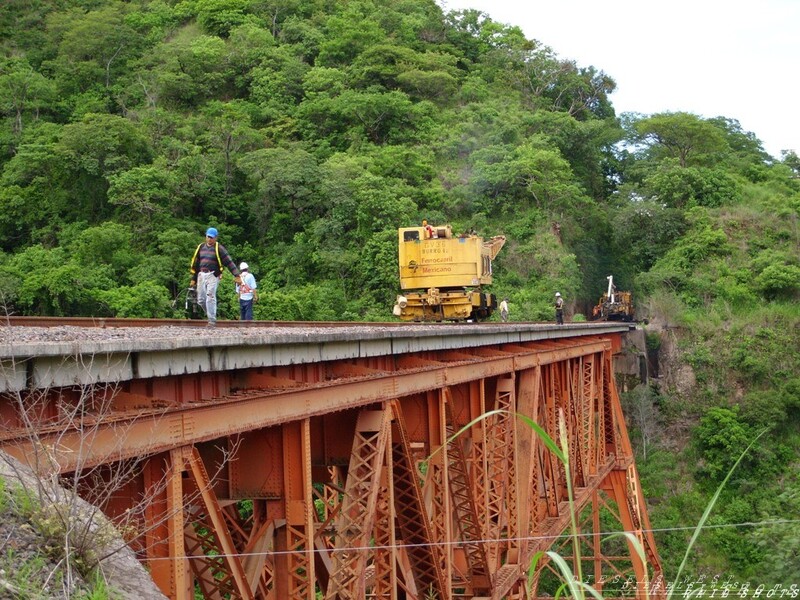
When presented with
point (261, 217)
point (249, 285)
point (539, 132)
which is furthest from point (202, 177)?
point (249, 285)

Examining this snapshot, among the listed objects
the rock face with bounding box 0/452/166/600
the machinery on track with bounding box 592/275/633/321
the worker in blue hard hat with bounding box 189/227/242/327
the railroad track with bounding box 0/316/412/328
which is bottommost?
the machinery on track with bounding box 592/275/633/321

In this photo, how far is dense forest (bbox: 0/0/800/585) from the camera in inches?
1481

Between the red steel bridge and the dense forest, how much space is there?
46.4ft

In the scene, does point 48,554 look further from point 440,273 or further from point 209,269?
point 440,273

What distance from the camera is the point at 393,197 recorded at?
Answer: 139ft

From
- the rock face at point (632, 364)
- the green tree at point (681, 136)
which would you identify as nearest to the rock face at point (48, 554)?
the rock face at point (632, 364)

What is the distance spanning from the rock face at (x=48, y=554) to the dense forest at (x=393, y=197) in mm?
23552

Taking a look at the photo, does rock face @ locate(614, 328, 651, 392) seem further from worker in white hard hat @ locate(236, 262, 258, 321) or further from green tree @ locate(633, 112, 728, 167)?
worker in white hard hat @ locate(236, 262, 258, 321)

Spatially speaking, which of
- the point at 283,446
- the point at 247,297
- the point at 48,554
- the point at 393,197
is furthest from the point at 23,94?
the point at 48,554

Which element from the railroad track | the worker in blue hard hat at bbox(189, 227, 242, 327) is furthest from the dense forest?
the worker in blue hard hat at bbox(189, 227, 242, 327)

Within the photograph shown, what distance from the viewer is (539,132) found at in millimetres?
55594

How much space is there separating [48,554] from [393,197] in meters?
39.0

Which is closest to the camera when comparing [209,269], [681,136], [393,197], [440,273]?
[209,269]

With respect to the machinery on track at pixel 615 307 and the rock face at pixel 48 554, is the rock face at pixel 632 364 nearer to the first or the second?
the machinery on track at pixel 615 307
